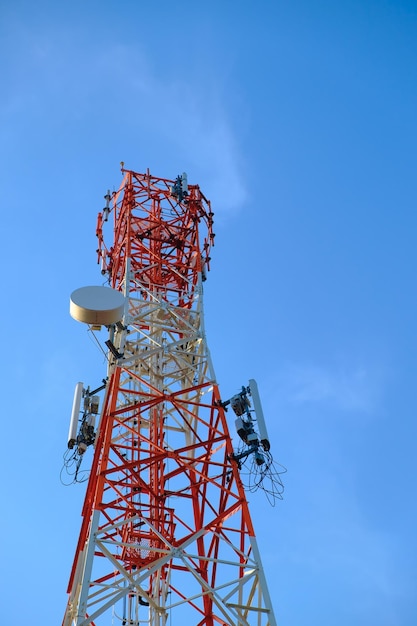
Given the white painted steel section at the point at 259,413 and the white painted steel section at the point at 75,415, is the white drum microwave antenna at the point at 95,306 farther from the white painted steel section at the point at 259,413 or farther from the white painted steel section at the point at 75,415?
the white painted steel section at the point at 259,413

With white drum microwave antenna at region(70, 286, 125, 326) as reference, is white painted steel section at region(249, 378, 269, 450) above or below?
below

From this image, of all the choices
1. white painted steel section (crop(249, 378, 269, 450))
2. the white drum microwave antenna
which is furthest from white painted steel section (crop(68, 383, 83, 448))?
white painted steel section (crop(249, 378, 269, 450))

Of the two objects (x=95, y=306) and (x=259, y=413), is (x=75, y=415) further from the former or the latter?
(x=259, y=413)

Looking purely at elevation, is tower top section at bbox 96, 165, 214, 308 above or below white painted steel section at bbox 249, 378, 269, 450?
above

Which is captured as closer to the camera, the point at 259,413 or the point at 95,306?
the point at 259,413

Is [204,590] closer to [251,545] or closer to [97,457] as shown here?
[251,545]

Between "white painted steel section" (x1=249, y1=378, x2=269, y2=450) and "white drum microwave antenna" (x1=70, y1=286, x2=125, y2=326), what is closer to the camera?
"white painted steel section" (x1=249, y1=378, x2=269, y2=450)

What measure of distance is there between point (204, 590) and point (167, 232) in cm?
1238

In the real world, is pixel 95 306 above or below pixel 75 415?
above

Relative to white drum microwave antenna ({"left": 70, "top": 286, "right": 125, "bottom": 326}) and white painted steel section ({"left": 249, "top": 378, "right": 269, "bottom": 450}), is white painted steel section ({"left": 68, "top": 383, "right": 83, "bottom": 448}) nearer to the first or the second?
white drum microwave antenna ({"left": 70, "top": 286, "right": 125, "bottom": 326})

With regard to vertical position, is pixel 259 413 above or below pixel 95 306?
below

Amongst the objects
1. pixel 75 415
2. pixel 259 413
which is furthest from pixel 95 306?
pixel 259 413

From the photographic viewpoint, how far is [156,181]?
2658 cm

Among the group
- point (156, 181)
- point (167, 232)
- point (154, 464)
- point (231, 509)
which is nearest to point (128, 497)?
point (154, 464)
